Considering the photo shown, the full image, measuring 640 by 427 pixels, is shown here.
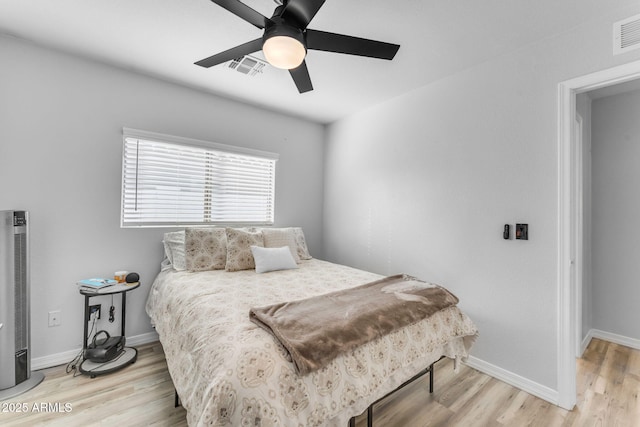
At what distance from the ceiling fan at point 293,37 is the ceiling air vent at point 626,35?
57.2 inches

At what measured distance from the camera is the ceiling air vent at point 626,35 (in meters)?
1.68

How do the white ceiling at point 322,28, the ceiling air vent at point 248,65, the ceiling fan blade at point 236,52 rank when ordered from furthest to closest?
the ceiling air vent at point 248,65 < the white ceiling at point 322,28 < the ceiling fan blade at point 236,52

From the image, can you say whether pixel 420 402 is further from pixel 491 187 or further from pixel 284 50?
pixel 284 50

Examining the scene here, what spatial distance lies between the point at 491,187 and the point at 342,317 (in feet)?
5.64

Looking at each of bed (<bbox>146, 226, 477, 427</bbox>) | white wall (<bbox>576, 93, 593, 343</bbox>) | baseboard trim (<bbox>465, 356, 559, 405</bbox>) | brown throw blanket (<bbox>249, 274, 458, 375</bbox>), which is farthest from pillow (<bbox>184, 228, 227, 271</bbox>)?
white wall (<bbox>576, 93, 593, 343</bbox>)

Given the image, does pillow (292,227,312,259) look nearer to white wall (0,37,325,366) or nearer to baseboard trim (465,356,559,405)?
white wall (0,37,325,366)

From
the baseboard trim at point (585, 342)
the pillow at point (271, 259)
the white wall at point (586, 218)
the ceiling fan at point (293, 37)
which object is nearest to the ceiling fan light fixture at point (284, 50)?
the ceiling fan at point (293, 37)

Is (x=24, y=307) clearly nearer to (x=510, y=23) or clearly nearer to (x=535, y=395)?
(x=535, y=395)

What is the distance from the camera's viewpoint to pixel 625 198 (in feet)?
9.23

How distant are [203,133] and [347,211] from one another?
1948mm

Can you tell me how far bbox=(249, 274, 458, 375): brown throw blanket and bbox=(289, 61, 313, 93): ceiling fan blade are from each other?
1465 mm

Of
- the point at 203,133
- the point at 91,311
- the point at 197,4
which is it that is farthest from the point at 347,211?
the point at 91,311

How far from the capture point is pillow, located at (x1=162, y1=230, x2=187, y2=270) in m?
2.57

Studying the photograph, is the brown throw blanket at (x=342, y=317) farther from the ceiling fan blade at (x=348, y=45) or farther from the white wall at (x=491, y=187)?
the ceiling fan blade at (x=348, y=45)
